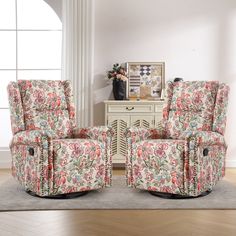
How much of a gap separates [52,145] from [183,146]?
43.6 inches

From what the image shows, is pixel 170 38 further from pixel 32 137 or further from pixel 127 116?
pixel 32 137

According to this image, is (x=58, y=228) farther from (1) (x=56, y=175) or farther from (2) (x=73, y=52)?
(2) (x=73, y=52)

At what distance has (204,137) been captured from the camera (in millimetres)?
4051

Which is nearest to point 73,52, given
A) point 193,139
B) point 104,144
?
point 104,144

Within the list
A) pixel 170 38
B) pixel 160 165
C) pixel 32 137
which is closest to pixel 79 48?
pixel 170 38

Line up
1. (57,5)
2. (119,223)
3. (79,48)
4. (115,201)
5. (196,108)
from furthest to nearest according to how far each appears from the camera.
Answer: (57,5)
(79,48)
(196,108)
(115,201)
(119,223)

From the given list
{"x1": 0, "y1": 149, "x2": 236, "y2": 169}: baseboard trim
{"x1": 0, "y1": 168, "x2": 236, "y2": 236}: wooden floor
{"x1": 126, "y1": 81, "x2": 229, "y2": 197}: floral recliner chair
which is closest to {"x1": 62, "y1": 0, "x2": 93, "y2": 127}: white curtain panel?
{"x1": 0, "y1": 149, "x2": 236, "y2": 169}: baseboard trim

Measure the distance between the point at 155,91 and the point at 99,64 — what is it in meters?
0.81

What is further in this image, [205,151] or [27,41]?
[27,41]

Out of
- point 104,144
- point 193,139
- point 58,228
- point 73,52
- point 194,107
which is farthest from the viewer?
point 73,52

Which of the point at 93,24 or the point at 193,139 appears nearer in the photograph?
the point at 193,139

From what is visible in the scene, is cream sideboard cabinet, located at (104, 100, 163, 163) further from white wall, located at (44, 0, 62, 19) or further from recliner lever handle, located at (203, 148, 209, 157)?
recliner lever handle, located at (203, 148, 209, 157)

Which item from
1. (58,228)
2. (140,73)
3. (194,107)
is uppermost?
(140,73)

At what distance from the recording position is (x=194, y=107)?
4.57m
